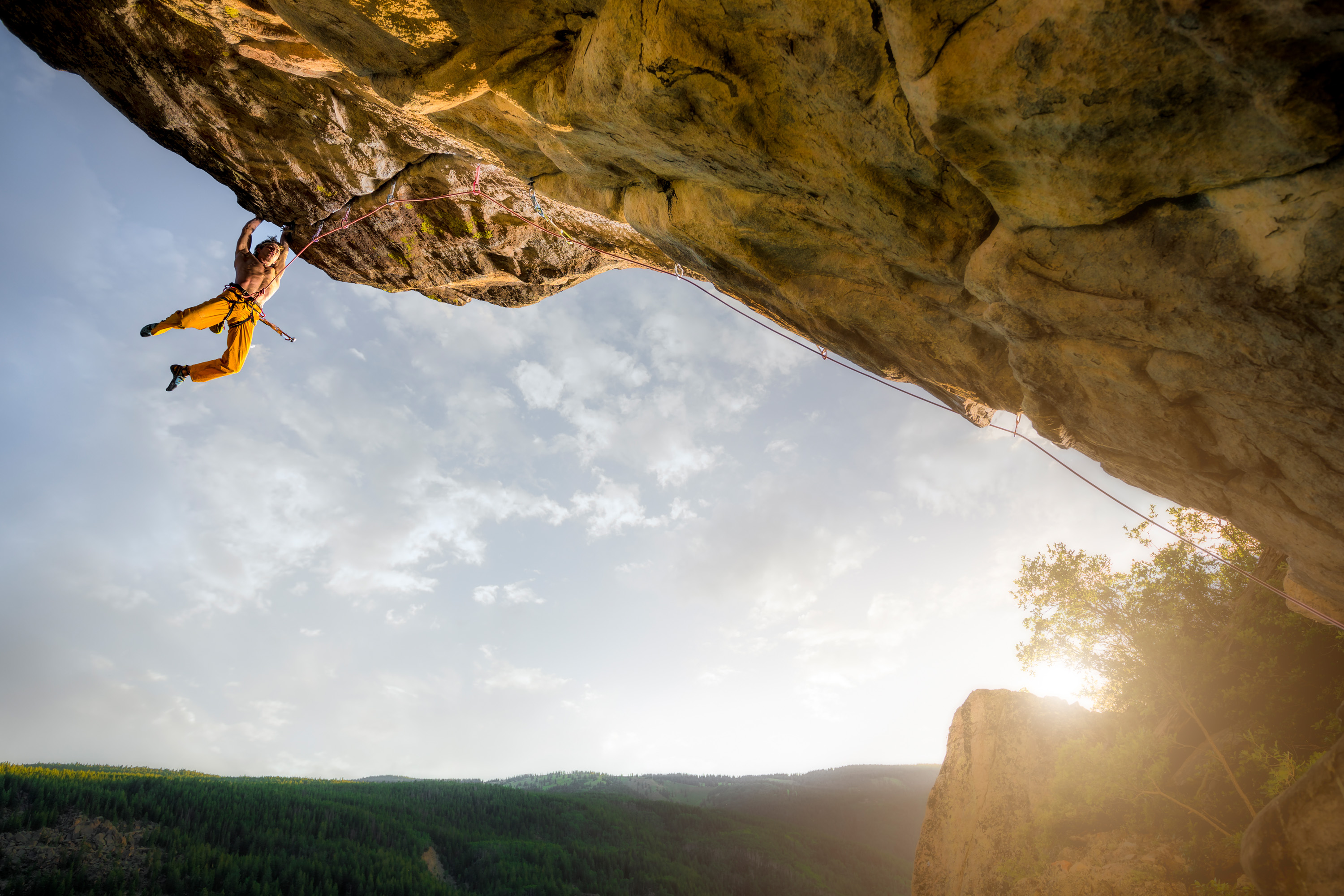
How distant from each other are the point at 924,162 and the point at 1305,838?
13644mm

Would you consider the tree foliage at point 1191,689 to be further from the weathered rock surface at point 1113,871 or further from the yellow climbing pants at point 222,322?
the yellow climbing pants at point 222,322

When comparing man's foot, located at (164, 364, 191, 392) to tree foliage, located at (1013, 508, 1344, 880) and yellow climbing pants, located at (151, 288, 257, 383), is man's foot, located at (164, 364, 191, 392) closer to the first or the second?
yellow climbing pants, located at (151, 288, 257, 383)

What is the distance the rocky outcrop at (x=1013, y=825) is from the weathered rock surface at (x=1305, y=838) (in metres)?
2.23

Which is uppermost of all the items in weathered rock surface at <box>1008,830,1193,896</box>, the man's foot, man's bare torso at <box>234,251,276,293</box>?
man's bare torso at <box>234,251,276,293</box>

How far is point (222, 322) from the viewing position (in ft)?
28.1

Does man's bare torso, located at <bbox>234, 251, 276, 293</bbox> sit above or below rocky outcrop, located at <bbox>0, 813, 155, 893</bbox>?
above

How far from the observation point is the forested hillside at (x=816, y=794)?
147ft

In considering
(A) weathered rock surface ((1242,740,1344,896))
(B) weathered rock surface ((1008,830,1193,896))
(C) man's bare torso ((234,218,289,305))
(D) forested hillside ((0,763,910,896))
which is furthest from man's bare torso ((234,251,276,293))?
(B) weathered rock surface ((1008,830,1193,896))

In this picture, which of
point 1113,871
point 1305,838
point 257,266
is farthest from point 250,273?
point 1113,871

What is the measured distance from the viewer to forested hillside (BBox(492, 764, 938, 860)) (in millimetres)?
44656

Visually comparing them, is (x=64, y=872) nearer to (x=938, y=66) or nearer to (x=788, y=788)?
(x=938, y=66)

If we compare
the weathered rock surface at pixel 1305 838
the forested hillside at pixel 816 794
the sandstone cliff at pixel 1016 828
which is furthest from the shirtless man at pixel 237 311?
the forested hillside at pixel 816 794

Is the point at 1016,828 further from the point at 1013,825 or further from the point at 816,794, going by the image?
the point at 816,794

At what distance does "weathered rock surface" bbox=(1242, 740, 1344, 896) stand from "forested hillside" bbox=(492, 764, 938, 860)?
36722 mm
